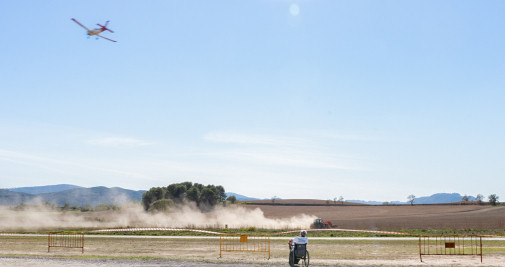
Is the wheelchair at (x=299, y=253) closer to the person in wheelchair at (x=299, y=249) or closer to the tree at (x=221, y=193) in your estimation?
the person in wheelchair at (x=299, y=249)

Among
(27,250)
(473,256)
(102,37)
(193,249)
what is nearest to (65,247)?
(27,250)

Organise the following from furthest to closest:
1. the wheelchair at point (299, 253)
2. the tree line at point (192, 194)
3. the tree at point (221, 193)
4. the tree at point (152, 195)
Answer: the tree at point (221, 193)
the tree line at point (192, 194)
the tree at point (152, 195)
the wheelchair at point (299, 253)

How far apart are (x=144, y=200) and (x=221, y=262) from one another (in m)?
114

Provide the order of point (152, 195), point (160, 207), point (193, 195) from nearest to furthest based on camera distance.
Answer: point (160, 207)
point (152, 195)
point (193, 195)

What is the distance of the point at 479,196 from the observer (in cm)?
19700

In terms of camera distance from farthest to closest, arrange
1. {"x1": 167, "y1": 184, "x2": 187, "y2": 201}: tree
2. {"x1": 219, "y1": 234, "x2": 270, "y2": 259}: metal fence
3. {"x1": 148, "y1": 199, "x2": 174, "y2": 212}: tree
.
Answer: {"x1": 167, "y1": 184, "x2": 187, "y2": 201}: tree, {"x1": 148, "y1": 199, "x2": 174, "y2": 212}: tree, {"x1": 219, "y1": 234, "x2": 270, "y2": 259}: metal fence

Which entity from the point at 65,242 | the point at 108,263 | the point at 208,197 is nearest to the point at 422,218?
the point at 208,197

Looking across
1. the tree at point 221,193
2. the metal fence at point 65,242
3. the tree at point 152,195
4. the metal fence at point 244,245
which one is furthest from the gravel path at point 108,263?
the tree at point 221,193

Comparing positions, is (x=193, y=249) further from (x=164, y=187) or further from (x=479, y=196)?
(x=479, y=196)

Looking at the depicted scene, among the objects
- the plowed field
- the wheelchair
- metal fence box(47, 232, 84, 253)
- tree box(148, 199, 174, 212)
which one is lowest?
the plowed field

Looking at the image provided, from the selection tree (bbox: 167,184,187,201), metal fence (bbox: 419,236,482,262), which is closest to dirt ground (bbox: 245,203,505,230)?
tree (bbox: 167,184,187,201)

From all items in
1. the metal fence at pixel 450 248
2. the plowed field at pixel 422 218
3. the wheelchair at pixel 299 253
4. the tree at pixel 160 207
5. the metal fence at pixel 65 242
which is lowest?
the plowed field at pixel 422 218

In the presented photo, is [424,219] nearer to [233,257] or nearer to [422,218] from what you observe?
[422,218]

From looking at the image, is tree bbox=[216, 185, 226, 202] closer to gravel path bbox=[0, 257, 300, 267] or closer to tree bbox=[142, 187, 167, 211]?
tree bbox=[142, 187, 167, 211]
